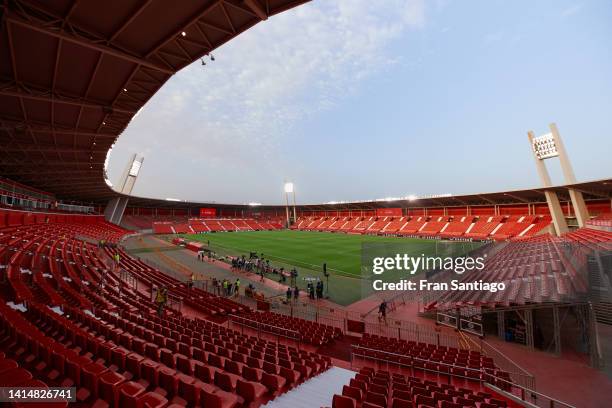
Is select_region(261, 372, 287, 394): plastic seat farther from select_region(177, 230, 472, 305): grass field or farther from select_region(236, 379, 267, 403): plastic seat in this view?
select_region(177, 230, 472, 305): grass field

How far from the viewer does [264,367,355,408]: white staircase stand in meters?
5.83

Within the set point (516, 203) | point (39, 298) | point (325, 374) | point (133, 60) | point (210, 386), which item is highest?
point (133, 60)

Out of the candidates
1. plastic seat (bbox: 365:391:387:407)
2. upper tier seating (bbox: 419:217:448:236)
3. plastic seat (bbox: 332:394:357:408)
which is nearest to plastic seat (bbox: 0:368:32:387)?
plastic seat (bbox: 332:394:357:408)

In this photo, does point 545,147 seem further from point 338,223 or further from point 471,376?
point 338,223

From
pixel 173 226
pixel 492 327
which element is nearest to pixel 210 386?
pixel 492 327

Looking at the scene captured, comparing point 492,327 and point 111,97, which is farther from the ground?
point 111,97

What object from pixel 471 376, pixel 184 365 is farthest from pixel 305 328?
pixel 184 365

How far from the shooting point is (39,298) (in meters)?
10.2

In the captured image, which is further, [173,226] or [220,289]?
[173,226]

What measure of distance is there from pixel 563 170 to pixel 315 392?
1579 inches

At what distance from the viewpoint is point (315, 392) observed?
6.62m

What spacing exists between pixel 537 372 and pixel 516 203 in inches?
1796

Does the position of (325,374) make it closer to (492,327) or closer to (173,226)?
(492,327)

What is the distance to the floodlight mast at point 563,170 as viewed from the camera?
104ft
